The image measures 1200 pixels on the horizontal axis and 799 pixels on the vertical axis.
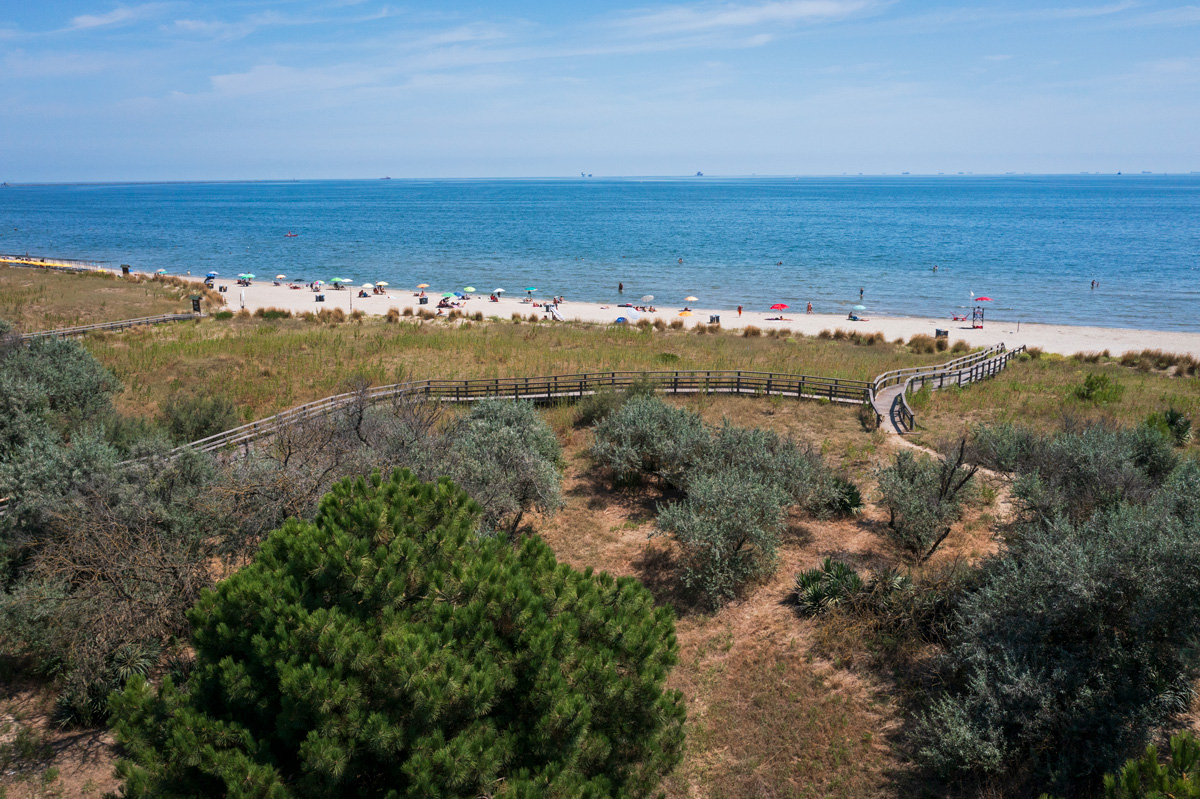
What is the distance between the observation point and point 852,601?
13.4 metres

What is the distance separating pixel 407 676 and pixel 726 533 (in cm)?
→ 927

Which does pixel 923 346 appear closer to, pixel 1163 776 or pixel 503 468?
pixel 503 468

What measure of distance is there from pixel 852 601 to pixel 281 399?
810 inches

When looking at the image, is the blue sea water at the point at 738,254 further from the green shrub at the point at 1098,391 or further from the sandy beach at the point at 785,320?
the green shrub at the point at 1098,391

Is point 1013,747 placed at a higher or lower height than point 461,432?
lower

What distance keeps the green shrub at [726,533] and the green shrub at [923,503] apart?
260 cm

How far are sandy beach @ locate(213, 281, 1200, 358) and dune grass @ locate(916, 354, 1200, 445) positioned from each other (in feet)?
41.3

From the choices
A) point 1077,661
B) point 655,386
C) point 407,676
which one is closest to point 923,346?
point 655,386

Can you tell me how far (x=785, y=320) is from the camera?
50.6 m

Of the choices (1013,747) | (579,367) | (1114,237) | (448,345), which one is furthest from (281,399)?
(1114,237)

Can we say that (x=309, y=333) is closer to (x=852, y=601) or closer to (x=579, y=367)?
(x=579, y=367)

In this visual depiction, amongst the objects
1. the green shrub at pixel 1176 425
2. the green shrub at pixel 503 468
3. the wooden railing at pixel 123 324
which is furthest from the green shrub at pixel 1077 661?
the wooden railing at pixel 123 324

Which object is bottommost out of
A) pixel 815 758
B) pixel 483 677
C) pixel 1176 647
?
pixel 815 758

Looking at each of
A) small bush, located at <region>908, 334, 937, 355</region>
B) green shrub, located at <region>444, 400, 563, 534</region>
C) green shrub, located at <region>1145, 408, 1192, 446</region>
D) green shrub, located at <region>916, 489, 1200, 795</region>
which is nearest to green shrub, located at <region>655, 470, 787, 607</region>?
green shrub, located at <region>444, 400, 563, 534</region>
